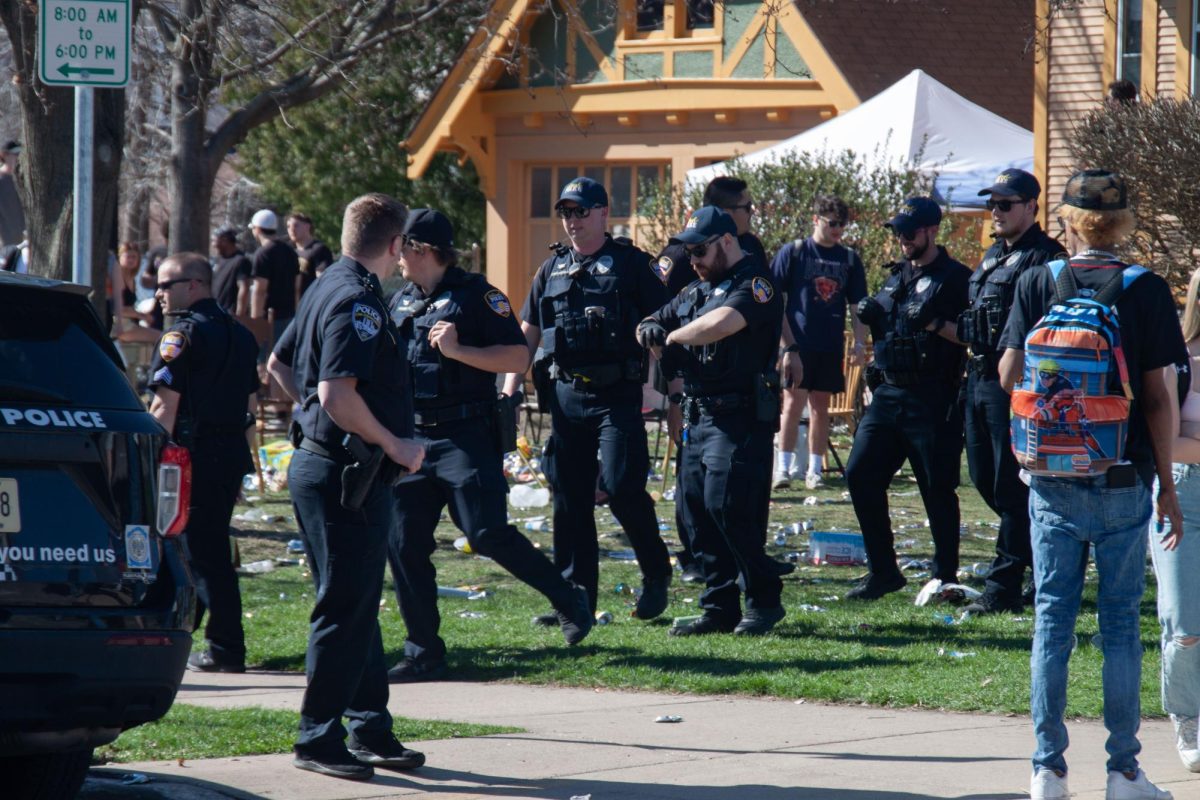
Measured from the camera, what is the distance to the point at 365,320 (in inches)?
215

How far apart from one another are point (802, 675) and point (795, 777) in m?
1.63

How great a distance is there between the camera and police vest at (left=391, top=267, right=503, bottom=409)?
7.30 metres

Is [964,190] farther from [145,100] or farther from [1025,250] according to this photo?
[145,100]

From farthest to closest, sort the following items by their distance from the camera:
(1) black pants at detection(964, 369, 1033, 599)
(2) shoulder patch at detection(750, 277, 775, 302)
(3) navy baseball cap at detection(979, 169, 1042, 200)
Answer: (1) black pants at detection(964, 369, 1033, 599) → (3) navy baseball cap at detection(979, 169, 1042, 200) → (2) shoulder patch at detection(750, 277, 775, 302)

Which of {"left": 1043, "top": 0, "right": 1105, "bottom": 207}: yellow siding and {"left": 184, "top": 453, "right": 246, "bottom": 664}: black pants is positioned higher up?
{"left": 1043, "top": 0, "right": 1105, "bottom": 207}: yellow siding

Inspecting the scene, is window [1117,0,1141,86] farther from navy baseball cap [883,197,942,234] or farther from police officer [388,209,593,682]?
police officer [388,209,593,682]

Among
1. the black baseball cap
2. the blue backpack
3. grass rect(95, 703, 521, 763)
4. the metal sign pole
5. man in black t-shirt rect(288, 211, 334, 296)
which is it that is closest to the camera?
the blue backpack

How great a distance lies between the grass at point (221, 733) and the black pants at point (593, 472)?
1.91m

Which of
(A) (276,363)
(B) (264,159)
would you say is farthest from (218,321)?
(B) (264,159)

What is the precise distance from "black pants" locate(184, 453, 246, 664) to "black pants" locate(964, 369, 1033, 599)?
3519 mm

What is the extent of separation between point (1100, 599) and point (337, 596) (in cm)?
244

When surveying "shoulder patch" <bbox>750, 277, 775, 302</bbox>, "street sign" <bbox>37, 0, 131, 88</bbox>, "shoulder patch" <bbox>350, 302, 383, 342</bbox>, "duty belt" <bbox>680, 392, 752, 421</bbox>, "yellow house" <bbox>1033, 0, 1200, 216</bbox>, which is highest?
"yellow house" <bbox>1033, 0, 1200, 216</bbox>

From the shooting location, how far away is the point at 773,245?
648 inches

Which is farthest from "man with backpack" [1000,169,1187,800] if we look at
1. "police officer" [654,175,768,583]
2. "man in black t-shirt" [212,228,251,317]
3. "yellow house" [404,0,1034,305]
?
"yellow house" [404,0,1034,305]
